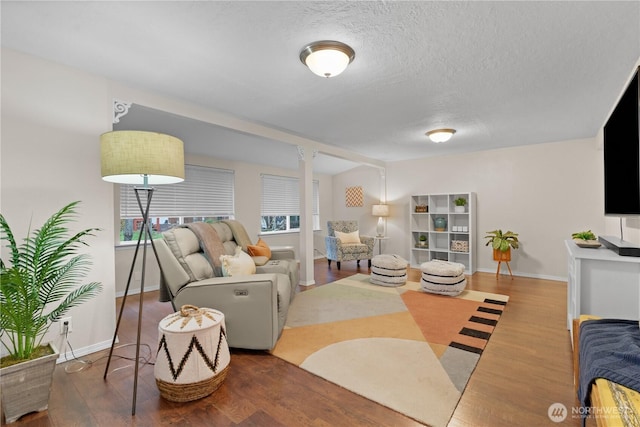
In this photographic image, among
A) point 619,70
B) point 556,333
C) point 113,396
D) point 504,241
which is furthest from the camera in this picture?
point 504,241

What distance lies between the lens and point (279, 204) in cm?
634

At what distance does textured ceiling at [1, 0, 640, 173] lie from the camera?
1660mm

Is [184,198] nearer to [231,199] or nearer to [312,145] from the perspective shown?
[231,199]

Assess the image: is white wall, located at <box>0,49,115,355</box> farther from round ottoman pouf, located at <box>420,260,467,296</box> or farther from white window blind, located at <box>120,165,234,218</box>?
round ottoman pouf, located at <box>420,260,467,296</box>

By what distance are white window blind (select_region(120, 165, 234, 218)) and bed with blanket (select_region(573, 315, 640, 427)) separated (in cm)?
467

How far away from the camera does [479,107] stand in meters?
3.20

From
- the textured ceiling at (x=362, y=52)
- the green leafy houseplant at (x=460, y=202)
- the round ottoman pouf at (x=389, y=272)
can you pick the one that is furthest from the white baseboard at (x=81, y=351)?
the green leafy houseplant at (x=460, y=202)

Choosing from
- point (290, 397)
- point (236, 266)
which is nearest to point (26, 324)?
point (236, 266)

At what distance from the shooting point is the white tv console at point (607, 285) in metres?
2.03

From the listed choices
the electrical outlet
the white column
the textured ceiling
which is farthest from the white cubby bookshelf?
the electrical outlet

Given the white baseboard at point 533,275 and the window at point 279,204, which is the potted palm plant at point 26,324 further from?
the white baseboard at point 533,275

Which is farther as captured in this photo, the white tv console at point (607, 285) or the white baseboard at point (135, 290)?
the white baseboard at point (135, 290)

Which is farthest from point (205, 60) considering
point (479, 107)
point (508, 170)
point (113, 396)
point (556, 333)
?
point (508, 170)

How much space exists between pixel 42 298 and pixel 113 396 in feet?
2.42
